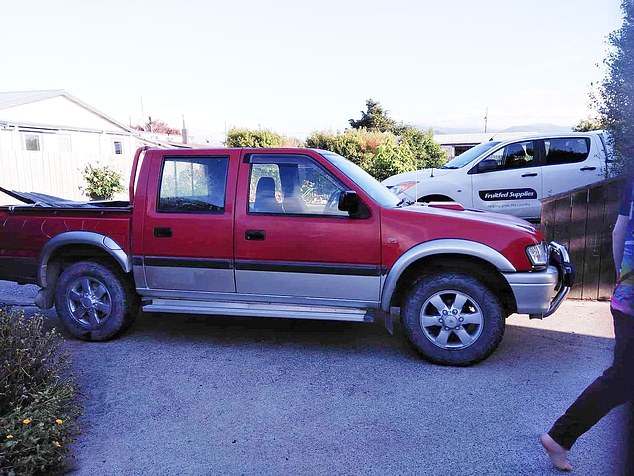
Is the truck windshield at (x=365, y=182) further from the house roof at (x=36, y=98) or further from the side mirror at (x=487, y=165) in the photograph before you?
the house roof at (x=36, y=98)

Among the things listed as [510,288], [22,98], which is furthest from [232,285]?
[22,98]

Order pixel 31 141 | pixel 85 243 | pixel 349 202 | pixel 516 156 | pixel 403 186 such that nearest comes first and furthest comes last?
pixel 349 202 < pixel 85 243 < pixel 516 156 < pixel 403 186 < pixel 31 141

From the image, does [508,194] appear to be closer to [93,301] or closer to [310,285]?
[310,285]

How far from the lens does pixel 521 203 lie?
28.5 feet

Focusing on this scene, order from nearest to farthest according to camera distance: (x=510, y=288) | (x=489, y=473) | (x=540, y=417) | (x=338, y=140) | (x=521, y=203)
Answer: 1. (x=489, y=473)
2. (x=540, y=417)
3. (x=510, y=288)
4. (x=521, y=203)
5. (x=338, y=140)

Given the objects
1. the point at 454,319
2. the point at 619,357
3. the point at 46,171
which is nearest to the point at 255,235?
the point at 454,319

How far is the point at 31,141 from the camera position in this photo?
63.9 ft

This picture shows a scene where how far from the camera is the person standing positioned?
2730 mm

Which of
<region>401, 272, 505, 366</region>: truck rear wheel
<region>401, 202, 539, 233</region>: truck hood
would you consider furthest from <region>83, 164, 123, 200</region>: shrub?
<region>401, 272, 505, 366</region>: truck rear wheel

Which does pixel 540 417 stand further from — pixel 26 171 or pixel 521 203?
pixel 26 171

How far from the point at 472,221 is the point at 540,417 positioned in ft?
5.47

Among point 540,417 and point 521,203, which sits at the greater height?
point 521,203

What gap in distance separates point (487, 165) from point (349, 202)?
16.6 feet

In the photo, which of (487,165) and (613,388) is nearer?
(613,388)
